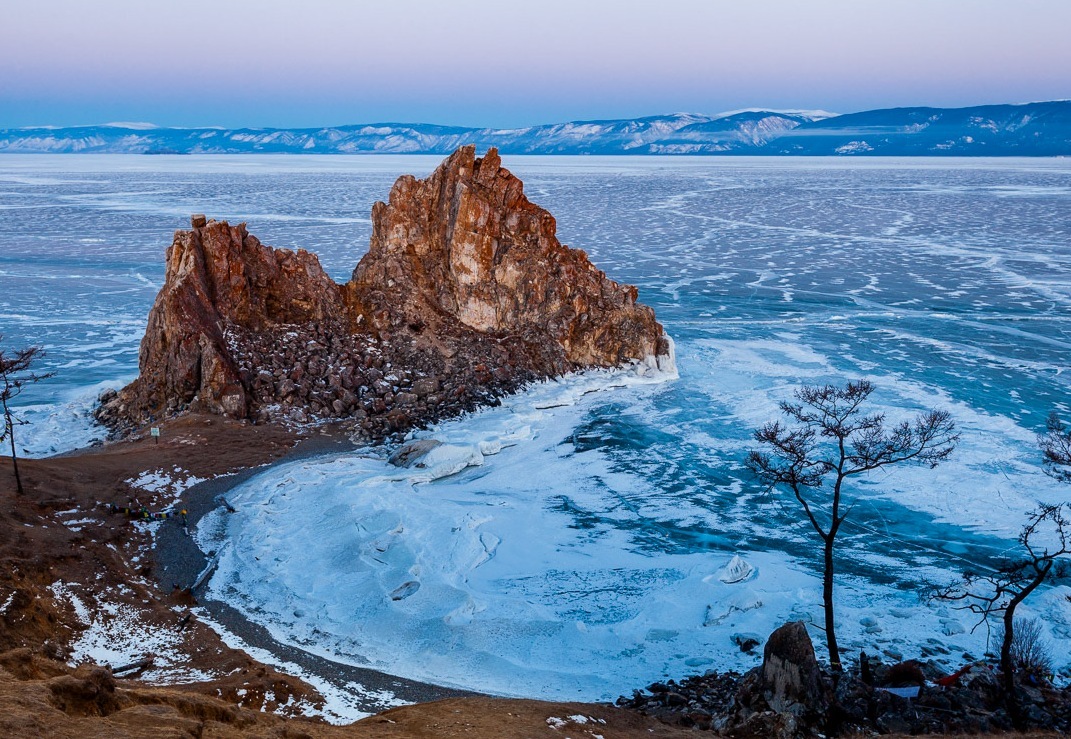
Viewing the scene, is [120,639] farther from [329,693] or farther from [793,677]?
[793,677]

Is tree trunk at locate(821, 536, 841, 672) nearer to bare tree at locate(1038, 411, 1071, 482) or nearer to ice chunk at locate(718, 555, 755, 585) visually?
bare tree at locate(1038, 411, 1071, 482)

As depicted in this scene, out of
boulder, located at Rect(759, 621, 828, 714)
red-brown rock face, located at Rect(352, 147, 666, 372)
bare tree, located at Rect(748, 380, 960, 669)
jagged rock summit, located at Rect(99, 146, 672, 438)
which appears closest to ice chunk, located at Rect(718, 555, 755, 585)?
bare tree, located at Rect(748, 380, 960, 669)

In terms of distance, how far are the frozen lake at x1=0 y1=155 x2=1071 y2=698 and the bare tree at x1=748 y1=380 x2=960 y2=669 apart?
85cm

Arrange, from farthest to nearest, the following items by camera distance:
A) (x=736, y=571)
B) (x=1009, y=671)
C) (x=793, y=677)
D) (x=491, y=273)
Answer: (x=491, y=273)
(x=736, y=571)
(x=1009, y=671)
(x=793, y=677)

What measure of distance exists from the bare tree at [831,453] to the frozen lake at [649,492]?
847mm

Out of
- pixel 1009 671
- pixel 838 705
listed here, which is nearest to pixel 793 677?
pixel 838 705

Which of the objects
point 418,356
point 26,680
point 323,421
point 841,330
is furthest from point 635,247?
point 26,680

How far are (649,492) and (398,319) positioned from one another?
1382 centimetres

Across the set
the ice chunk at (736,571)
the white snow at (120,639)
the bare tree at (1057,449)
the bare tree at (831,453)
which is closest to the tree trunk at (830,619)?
the bare tree at (831,453)

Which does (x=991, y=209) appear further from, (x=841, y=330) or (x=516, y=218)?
(x=516, y=218)

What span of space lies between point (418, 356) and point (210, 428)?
8181 mm

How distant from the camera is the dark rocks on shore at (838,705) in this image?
43.4 ft

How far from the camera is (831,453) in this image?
26141 mm

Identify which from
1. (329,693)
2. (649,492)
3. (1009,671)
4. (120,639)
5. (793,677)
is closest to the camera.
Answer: (793,677)
